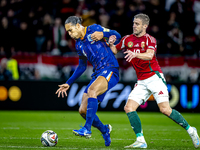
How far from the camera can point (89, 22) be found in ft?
47.9

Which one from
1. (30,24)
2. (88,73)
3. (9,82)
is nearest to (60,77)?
(88,73)

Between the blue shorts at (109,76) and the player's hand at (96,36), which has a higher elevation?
the player's hand at (96,36)

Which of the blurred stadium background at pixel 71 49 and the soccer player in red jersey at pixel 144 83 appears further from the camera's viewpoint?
the blurred stadium background at pixel 71 49

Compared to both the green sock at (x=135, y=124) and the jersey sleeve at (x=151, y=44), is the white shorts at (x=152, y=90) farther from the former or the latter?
the jersey sleeve at (x=151, y=44)

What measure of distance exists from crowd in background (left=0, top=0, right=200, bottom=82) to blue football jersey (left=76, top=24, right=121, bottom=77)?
6866mm

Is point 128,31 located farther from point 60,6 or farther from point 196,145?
point 196,145

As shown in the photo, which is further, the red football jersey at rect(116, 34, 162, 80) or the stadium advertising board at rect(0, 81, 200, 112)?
the stadium advertising board at rect(0, 81, 200, 112)

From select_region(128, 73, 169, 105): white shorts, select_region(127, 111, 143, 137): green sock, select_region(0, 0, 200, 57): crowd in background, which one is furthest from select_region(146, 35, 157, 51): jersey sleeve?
select_region(0, 0, 200, 57): crowd in background

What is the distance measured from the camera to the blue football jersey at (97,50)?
5945 millimetres

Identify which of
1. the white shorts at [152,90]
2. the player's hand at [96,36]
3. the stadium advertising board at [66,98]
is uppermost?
the player's hand at [96,36]

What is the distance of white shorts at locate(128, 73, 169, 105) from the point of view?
583cm

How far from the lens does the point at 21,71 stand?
12938 mm

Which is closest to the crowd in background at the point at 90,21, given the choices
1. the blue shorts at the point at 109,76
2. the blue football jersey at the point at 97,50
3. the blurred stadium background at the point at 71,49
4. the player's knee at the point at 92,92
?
the blurred stadium background at the point at 71,49

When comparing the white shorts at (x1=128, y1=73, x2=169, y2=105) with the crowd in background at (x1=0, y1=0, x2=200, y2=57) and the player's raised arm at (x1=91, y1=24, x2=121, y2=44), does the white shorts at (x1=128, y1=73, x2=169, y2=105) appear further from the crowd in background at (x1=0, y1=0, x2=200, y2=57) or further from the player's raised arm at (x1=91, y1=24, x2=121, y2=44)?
the crowd in background at (x1=0, y1=0, x2=200, y2=57)
